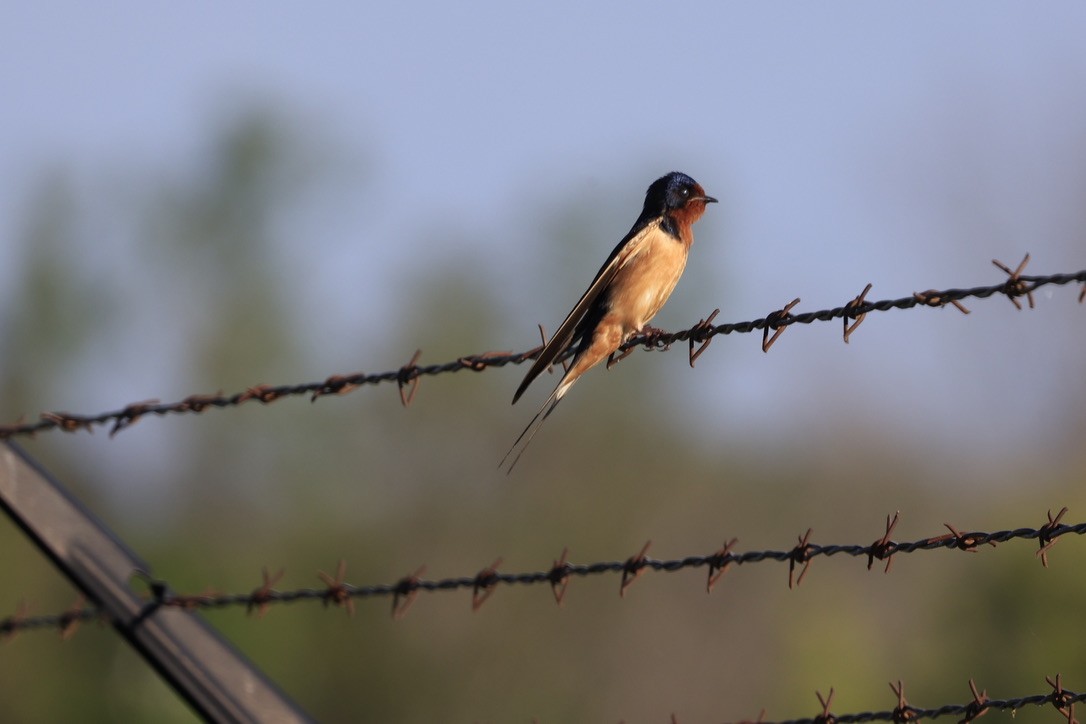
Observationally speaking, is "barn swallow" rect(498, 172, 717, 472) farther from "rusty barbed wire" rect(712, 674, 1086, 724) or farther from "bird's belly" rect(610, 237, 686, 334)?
"rusty barbed wire" rect(712, 674, 1086, 724)

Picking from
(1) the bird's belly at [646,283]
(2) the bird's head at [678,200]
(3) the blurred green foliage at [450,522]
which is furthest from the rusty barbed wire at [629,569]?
(3) the blurred green foliage at [450,522]

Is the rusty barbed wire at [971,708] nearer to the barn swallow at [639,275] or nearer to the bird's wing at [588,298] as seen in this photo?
the bird's wing at [588,298]

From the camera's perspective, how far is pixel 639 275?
676cm

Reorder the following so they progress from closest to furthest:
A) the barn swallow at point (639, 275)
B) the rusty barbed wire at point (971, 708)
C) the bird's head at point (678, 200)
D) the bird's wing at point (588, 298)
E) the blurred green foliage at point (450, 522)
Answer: the rusty barbed wire at point (971, 708) < the bird's wing at point (588, 298) < the barn swallow at point (639, 275) < the bird's head at point (678, 200) < the blurred green foliage at point (450, 522)

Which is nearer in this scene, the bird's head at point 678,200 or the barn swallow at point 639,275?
the barn swallow at point 639,275

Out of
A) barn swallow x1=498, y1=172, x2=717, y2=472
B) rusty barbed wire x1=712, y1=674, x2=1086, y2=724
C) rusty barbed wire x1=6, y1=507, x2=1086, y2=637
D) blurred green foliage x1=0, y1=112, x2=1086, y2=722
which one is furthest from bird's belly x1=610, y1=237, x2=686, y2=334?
blurred green foliage x1=0, y1=112, x2=1086, y2=722

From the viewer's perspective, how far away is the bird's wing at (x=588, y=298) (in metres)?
5.17

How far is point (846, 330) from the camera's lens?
393 centimetres

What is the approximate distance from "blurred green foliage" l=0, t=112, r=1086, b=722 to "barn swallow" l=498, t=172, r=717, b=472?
23.3m

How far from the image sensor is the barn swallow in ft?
21.4

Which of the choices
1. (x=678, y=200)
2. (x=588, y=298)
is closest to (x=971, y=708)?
(x=588, y=298)

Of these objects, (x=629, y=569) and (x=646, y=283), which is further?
(x=646, y=283)

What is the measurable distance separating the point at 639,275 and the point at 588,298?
2.95ft

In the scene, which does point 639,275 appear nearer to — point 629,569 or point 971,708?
point 629,569
